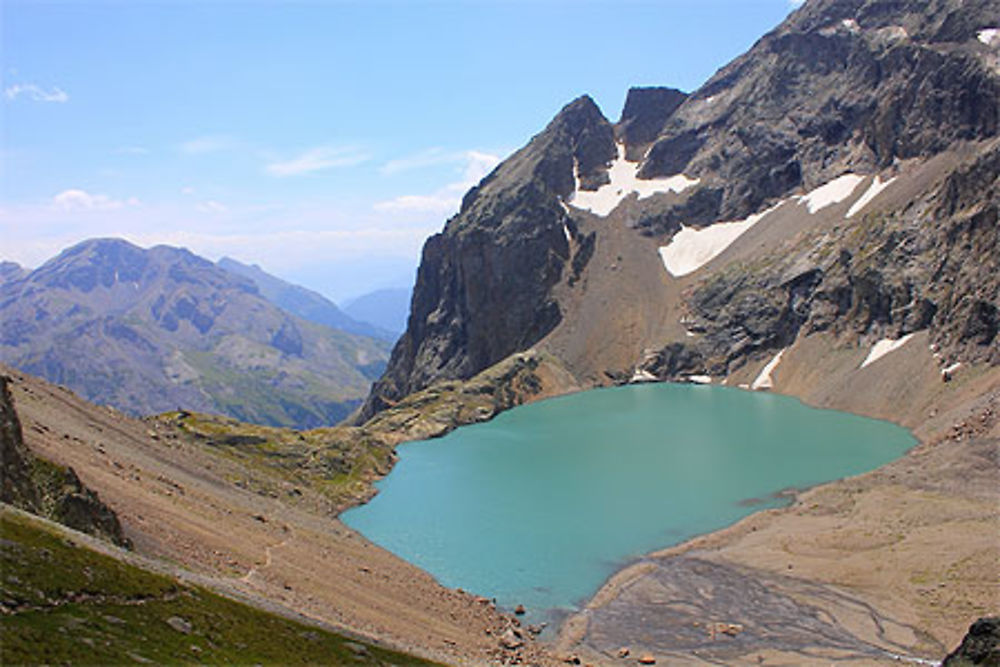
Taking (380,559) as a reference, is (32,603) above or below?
above

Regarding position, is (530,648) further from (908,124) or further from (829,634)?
(908,124)

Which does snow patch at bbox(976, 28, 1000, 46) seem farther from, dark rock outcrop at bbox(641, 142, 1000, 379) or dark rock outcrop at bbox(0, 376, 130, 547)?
dark rock outcrop at bbox(0, 376, 130, 547)

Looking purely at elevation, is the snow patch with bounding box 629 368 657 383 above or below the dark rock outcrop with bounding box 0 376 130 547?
below

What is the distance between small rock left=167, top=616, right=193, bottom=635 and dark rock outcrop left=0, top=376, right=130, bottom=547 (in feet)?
39.0

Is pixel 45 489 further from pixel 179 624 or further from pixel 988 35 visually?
pixel 988 35

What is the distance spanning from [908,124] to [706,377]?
66513 mm

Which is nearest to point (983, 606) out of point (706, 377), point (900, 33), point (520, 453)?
point (520, 453)

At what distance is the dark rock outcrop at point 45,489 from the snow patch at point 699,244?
159609 mm

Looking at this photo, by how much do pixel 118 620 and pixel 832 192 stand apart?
173 m

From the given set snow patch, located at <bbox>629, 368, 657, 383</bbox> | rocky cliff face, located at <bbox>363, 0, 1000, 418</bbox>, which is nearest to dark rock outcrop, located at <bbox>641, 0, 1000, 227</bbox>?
rocky cliff face, located at <bbox>363, 0, 1000, 418</bbox>

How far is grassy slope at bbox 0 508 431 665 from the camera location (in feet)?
69.6

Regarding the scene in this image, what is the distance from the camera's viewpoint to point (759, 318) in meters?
155

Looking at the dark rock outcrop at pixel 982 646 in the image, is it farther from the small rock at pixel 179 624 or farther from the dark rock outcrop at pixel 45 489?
the dark rock outcrop at pixel 45 489

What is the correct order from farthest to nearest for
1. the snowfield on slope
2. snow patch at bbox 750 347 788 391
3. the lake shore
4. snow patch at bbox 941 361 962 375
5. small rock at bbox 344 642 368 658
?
the snowfield on slope → snow patch at bbox 750 347 788 391 → snow patch at bbox 941 361 962 375 → the lake shore → small rock at bbox 344 642 368 658
